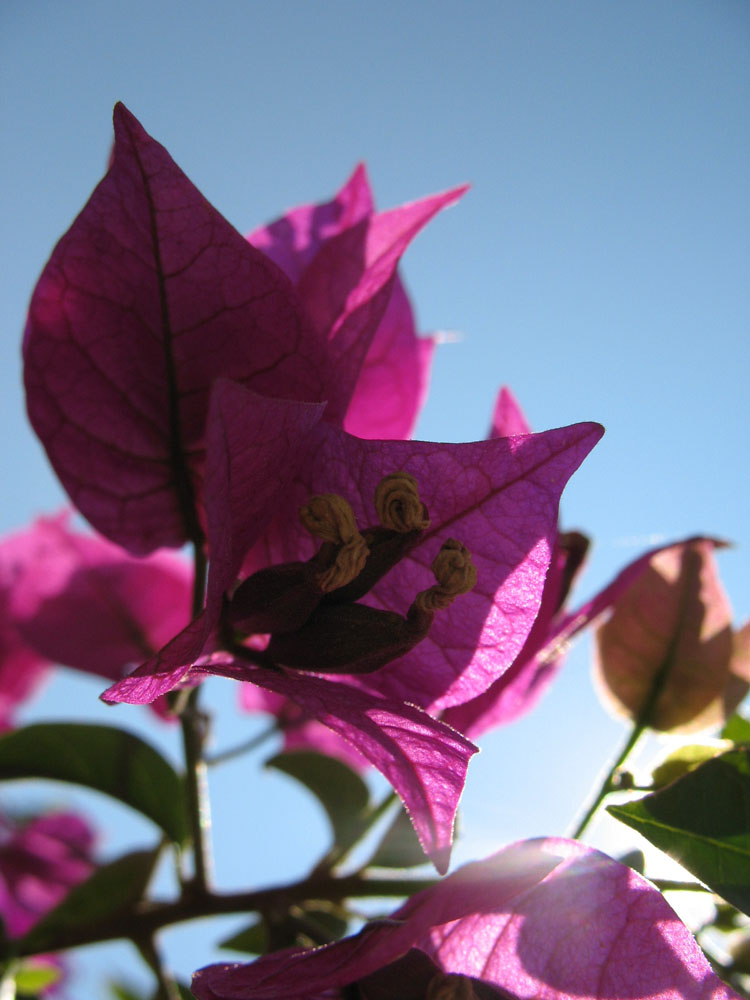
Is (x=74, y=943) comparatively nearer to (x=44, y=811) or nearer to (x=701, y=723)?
(x=701, y=723)

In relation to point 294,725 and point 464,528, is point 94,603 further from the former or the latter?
point 464,528

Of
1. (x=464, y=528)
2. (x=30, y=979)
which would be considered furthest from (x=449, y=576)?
(x=30, y=979)

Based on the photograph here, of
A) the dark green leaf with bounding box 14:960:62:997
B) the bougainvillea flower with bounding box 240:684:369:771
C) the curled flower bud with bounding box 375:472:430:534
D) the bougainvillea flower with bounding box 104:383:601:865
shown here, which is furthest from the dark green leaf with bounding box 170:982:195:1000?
the curled flower bud with bounding box 375:472:430:534

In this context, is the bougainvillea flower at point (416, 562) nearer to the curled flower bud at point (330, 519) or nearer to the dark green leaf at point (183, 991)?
the curled flower bud at point (330, 519)

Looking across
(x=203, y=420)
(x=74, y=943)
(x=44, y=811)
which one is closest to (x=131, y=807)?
(x=74, y=943)

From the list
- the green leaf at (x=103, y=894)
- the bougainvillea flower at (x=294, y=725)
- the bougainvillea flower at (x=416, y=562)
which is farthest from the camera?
the bougainvillea flower at (x=294, y=725)

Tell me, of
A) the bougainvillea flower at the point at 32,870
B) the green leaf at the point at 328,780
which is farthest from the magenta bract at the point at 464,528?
the bougainvillea flower at the point at 32,870
